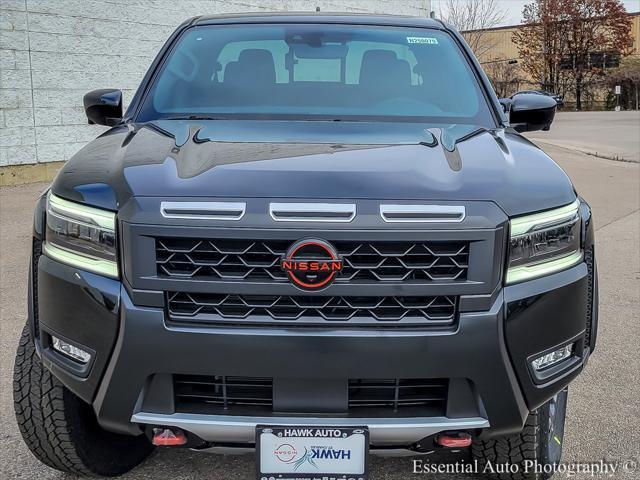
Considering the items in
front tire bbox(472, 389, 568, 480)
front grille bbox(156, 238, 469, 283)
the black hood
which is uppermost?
the black hood

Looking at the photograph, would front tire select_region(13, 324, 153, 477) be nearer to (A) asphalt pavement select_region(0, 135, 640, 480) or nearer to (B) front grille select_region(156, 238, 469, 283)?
(A) asphalt pavement select_region(0, 135, 640, 480)

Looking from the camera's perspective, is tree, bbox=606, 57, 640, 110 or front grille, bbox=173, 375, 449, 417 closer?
front grille, bbox=173, 375, 449, 417

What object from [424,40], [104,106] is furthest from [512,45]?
[104,106]

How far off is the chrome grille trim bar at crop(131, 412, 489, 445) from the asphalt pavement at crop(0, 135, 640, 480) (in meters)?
0.78

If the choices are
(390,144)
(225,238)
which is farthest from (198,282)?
(390,144)

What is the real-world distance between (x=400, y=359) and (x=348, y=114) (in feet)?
4.34

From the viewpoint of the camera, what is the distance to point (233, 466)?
8.92ft

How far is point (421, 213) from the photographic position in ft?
6.18

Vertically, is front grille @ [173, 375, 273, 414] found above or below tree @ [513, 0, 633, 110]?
below

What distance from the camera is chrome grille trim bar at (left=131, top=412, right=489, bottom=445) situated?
75.5 inches

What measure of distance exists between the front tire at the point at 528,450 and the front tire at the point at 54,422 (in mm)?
1289

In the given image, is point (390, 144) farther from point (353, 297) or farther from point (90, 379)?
point (90, 379)

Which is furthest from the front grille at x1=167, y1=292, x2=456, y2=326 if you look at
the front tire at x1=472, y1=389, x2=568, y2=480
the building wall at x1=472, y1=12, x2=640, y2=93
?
the building wall at x1=472, y1=12, x2=640, y2=93

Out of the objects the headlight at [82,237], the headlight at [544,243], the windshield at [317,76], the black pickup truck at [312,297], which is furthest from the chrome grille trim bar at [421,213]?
the windshield at [317,76]
